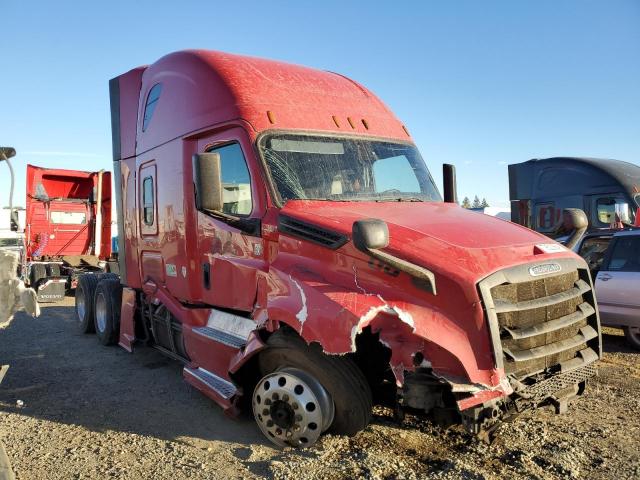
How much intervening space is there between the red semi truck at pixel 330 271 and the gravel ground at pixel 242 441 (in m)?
0.30

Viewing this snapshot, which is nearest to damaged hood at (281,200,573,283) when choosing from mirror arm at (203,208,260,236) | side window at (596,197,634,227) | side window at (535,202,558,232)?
mirror arm at (203,208,260,236)

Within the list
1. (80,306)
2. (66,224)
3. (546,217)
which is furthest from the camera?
(66,224)

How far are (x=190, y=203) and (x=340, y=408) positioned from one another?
2.81 metres

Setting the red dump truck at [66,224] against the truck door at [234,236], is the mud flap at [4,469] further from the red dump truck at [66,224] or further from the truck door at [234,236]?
the red dump truck at [66,224]

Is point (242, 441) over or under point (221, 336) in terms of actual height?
under

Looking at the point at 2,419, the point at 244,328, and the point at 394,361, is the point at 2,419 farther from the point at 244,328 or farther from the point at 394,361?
the point at 394,361

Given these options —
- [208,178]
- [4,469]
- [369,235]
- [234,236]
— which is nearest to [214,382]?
[234,236]

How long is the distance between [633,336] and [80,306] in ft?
29.1

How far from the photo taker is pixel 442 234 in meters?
3.88

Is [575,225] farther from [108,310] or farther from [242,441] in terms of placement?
[108,310]

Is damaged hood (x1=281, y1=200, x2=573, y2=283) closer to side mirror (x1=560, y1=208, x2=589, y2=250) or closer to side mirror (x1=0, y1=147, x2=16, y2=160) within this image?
side mirror (x1=560, y1=208, x2=589, y2=250)

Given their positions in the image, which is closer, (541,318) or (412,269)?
(412,269)

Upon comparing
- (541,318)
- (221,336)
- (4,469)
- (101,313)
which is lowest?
(4,469)

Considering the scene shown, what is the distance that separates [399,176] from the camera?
513cm
